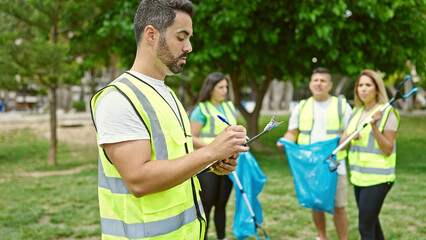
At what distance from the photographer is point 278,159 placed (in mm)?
11953

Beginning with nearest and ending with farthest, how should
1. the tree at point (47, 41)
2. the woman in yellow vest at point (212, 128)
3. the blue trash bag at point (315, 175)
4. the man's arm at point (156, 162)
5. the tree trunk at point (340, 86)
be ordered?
the man's arm at point (156, 162) < the blue trash bag at point (315, 175) < the woman in yellow vest at point (212, 128) < the tree at point (47, 41) < the tree trunk at point (340, 86)

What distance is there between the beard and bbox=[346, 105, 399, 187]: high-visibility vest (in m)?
2.52

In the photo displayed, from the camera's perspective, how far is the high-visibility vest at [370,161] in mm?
3641

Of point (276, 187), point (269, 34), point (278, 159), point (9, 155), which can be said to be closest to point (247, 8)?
point (269, 34)

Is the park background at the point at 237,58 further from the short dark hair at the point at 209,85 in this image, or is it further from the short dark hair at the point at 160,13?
the short dark hair at the point at 160,13

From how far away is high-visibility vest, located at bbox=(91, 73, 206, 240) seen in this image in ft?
5.45

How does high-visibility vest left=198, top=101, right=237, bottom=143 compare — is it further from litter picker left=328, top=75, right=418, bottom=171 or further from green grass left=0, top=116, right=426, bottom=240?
green grass left=0, top=116, right=426, bottom=240

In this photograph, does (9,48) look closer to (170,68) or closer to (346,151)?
(346,151)

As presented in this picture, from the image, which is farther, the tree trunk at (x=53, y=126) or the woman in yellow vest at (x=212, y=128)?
the tree trunk at (x=53, y=126)

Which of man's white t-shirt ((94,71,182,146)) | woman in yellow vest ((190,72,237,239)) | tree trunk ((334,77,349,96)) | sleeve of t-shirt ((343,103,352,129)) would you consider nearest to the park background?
woman in yellow vest ((190,72,237,239))

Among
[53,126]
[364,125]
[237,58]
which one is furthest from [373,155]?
[53,126]

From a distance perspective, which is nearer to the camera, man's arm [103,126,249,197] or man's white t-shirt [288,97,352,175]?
man's arm [103,126,249,197]

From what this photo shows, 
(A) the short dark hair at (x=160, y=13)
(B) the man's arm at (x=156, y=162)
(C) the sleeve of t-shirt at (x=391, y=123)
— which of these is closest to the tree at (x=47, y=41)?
(C) the sleeve of t-shirt at (x=391, y=123)

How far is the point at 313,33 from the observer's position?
29.6ft
